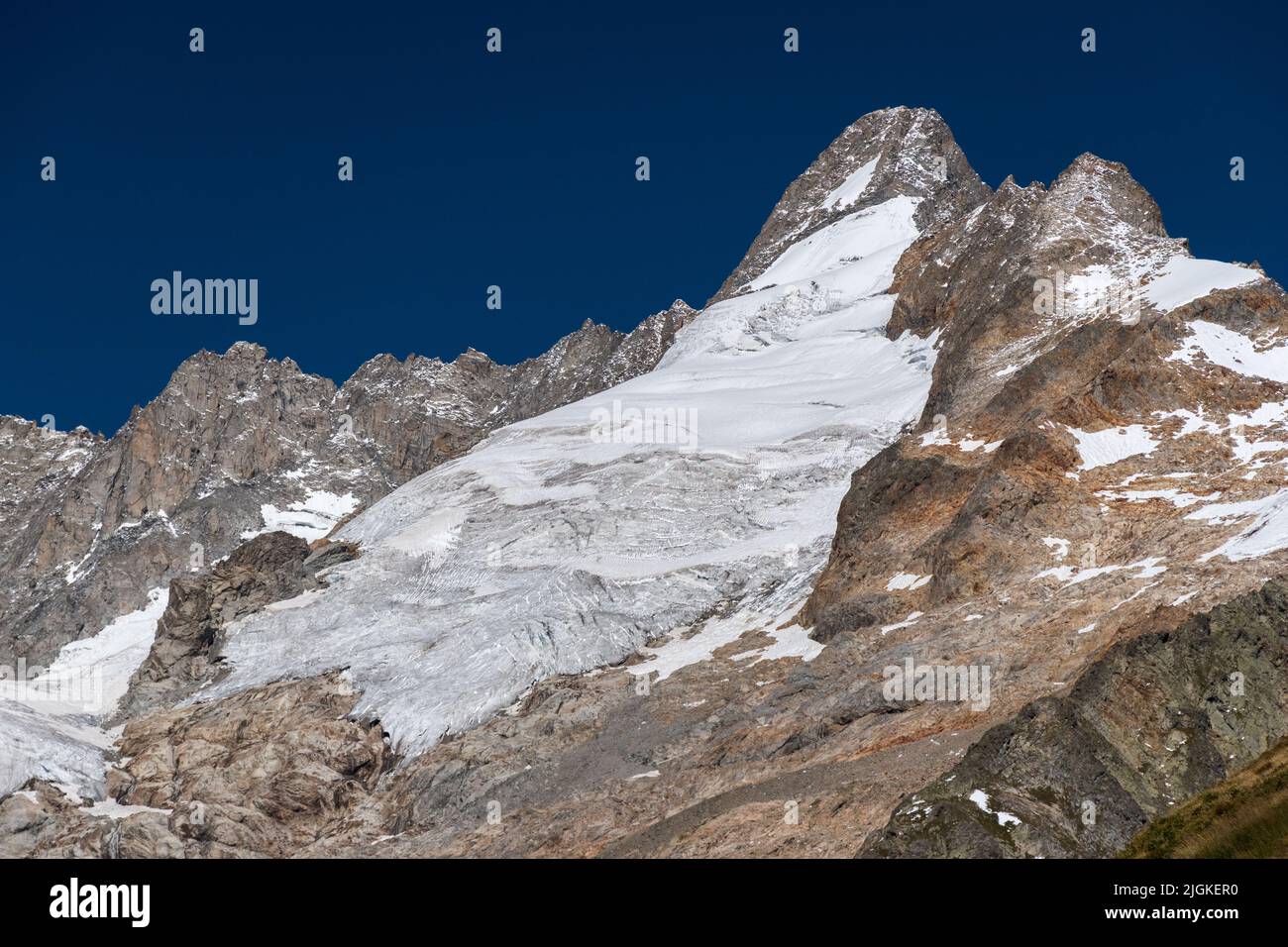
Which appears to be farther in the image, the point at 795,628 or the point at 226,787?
the point at 795,628

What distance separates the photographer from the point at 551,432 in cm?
11931

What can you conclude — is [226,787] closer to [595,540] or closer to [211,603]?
[211,603]

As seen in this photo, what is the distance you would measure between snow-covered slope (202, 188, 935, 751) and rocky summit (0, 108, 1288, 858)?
12.4 inches

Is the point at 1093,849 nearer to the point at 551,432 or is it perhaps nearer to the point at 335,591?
the point at 335,591

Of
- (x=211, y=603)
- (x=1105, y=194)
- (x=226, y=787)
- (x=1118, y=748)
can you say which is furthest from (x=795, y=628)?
(x=1105, y=194)

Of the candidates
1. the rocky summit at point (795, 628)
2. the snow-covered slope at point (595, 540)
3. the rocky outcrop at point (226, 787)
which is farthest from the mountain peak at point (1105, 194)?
the rocky outcrop at point (226, 787)

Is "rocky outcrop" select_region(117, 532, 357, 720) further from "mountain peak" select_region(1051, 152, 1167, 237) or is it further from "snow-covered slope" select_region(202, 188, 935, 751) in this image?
"mountain peak" select_region(1051, 152, 1167, 237)

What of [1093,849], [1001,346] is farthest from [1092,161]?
[1093,849]

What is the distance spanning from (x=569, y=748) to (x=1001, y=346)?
41515 millimetres

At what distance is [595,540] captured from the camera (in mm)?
90875

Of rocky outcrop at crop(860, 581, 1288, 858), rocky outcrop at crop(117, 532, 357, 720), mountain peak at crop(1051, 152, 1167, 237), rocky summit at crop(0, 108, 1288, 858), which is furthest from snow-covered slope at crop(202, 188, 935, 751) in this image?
rocky outcrop at crop(860, 581, 1288, 858)

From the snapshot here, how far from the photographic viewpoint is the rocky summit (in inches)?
1489

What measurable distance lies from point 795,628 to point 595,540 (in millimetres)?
24725

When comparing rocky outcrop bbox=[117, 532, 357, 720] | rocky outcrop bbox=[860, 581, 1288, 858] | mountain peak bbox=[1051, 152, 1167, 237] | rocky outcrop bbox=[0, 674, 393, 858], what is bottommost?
rocky outcrop bbox=[0, 674, 393, 858]
